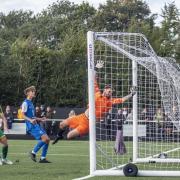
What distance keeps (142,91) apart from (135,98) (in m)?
0.41

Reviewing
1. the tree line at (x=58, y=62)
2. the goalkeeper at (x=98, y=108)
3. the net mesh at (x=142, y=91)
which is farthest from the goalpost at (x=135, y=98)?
the tree line at (x=58, y=62)

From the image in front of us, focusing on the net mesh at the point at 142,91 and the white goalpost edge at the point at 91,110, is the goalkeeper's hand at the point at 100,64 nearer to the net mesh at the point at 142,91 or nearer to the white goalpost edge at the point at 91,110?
the net mesh at the point at 142,91

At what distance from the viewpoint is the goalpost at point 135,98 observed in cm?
1283

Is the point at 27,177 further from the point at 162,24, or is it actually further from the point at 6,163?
the point at 162,24

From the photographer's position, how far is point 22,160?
1705 cm

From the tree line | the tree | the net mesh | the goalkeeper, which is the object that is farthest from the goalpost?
the tree

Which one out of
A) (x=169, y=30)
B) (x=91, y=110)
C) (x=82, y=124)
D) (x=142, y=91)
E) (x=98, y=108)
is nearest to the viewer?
(x=91, y=110)

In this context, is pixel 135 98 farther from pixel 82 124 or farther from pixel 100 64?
pixel 100 64

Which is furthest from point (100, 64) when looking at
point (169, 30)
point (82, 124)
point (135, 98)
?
point (169, 30)

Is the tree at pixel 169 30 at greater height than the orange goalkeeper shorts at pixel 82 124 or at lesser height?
greater

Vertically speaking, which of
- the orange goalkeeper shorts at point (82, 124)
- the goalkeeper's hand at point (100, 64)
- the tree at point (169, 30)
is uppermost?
the tree at point (169, 30)

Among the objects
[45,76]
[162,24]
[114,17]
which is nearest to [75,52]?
[45,76]

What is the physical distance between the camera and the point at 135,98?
1675 centimetres

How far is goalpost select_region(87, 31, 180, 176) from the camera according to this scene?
42.1ft
